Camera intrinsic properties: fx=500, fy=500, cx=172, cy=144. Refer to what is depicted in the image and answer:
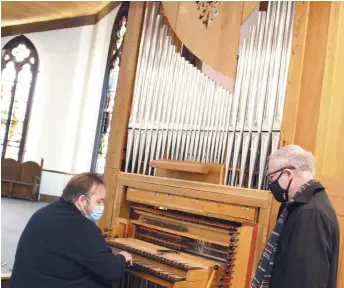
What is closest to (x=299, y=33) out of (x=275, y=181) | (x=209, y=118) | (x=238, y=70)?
(x=238, y=70)

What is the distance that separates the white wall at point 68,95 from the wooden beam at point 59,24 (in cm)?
12

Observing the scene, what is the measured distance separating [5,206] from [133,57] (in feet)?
27.2

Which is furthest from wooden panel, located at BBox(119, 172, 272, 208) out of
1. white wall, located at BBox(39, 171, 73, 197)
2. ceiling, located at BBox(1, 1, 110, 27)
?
white wall, located at BBox(39, 171, 73, 197)

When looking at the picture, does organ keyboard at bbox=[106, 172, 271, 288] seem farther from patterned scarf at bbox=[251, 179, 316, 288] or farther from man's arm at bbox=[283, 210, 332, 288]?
man's arm at bbox=[283, 210, 332, 288]

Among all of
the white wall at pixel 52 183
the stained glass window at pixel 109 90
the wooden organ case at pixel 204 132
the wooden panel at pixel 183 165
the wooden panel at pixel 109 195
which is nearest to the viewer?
the wooden organ case at pixel 204 132

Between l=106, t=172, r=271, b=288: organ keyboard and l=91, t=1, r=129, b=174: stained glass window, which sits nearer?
l=106, t=172, r=271, b=288: organ keyboard

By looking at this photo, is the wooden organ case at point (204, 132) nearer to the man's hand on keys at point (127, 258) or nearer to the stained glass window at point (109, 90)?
the man's hand on keys at point (127, 258)

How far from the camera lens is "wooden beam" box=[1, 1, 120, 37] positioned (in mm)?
13742

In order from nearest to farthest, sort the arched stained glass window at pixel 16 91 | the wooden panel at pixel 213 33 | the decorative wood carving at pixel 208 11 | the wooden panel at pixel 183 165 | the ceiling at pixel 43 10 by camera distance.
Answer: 1. the wooden panel at pixel 183 165
2. the wooden panel at pixel 213 33
3. the decorative wood carving at pixel 208 11
4. the ceiling at pixel 43 10
5. the arched stained glass window at pixel 16 91

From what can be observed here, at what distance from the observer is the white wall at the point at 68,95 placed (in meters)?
13.6

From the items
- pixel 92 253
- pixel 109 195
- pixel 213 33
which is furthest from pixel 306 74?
pixel 109 195

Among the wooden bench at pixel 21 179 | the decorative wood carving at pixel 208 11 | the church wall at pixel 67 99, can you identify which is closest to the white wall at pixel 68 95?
the church wall at pixel 67 99

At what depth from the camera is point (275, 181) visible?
103 inches

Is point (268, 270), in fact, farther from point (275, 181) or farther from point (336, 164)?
point (336, 164)
